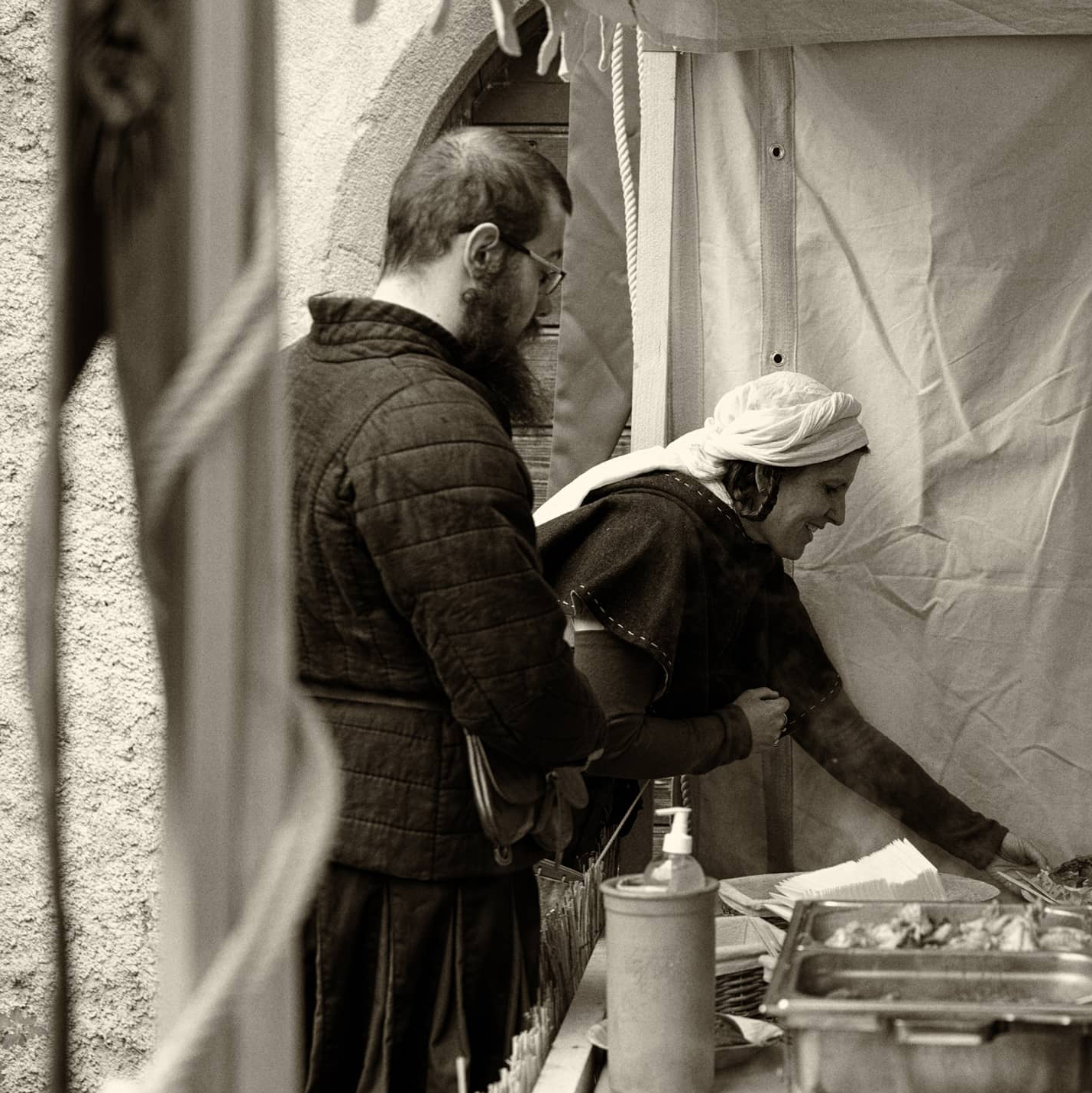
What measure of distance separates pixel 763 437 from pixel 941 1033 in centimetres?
148

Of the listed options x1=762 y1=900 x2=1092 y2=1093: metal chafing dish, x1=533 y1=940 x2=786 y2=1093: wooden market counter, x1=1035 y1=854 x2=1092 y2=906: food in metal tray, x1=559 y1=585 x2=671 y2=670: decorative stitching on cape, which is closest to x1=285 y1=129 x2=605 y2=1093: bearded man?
x1=533 y1=940 x2=786 y2=1093: wooden market counter

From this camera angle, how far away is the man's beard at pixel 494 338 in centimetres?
210

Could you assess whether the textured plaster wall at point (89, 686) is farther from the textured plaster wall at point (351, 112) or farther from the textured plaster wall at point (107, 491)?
the textured plaster wall at point (351, 112)

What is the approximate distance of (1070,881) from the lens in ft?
8.38

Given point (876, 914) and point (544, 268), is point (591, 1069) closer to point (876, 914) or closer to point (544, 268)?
point (876, 914)

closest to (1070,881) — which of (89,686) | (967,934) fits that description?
(967,934)

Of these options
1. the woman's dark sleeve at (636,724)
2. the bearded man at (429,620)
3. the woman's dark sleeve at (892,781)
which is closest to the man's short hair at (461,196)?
the bearded man at (429,620)

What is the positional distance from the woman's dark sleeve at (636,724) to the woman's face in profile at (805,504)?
412 millimetres

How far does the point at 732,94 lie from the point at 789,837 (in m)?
1.50

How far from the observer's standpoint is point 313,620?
6.75ft

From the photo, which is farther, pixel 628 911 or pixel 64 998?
pixel 628 911

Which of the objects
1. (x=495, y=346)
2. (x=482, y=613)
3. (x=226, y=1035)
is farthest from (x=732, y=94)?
(x=226, y=1035)

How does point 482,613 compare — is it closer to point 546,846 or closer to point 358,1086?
point 546,846

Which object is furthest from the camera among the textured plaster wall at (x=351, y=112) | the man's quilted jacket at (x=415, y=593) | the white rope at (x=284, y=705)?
the textured plaster wall at (x=351, y=112)
